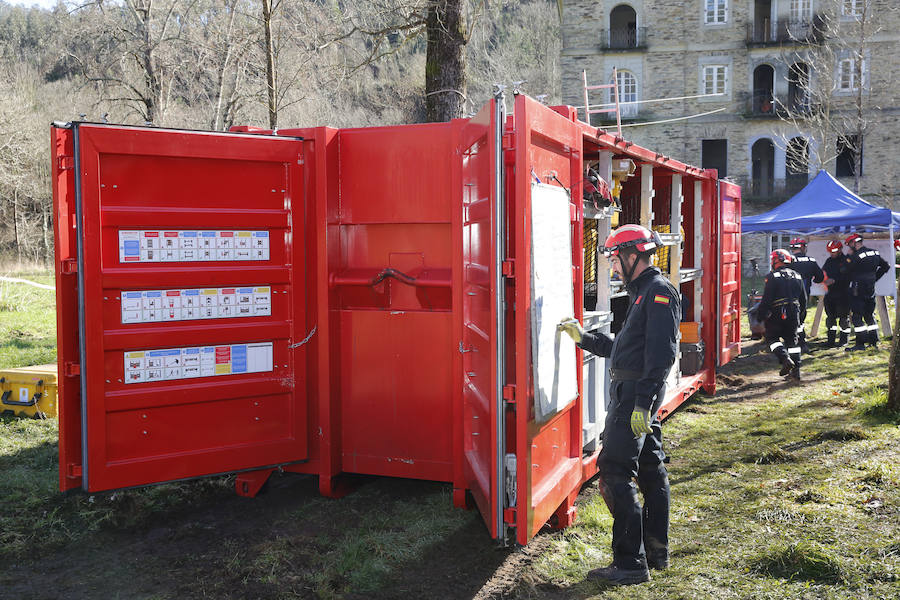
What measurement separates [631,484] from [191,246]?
11.0 ft

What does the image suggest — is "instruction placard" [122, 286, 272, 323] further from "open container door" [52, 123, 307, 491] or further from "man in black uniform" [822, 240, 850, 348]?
"man in black uniform" [822, 240, 850, 348]

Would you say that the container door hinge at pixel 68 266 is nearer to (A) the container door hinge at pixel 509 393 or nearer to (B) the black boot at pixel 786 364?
(A) the container door hinge at pixel 509 393

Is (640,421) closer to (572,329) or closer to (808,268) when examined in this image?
(572,329)

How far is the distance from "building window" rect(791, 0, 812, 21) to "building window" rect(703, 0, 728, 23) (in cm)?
369

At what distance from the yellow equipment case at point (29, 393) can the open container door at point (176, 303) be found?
343cm

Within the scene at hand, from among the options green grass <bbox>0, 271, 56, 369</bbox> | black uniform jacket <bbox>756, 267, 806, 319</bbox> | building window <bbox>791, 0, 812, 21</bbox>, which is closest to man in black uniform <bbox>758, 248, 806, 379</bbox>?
black uniform jacket <bbox>756, 267, 806, 319</bbox>

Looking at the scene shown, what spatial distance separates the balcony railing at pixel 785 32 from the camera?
36031 millimetres

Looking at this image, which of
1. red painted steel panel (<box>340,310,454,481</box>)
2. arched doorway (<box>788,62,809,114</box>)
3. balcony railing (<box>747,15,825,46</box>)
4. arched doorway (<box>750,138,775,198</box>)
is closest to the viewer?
red painted steel panel (<box>340,310,454,481</box>)

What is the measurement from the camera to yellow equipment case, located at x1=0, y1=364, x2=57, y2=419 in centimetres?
804

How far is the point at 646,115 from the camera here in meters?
37.0

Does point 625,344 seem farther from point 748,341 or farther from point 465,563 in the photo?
point 748,341

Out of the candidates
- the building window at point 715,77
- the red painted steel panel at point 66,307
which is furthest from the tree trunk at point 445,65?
the building window at point 715,77

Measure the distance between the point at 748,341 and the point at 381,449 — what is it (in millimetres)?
11242

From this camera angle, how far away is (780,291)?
11.0m
